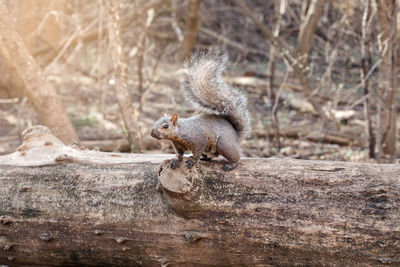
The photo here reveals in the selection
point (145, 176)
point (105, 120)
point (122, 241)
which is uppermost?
point (145, 176)

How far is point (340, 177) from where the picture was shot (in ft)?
8.17

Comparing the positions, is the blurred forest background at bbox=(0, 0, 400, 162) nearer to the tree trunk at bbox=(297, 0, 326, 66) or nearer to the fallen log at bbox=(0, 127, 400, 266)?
the tree trunk at bbox=(297, 0, 326, 66)

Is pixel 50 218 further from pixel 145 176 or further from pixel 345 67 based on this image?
pixel 345 67

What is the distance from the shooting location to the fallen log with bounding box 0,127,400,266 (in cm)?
234

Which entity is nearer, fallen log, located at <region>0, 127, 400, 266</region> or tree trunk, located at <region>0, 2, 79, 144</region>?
fallen log, located at <region>0, 127, 400, 266</region>

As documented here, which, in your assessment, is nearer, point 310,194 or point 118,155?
point 310,194

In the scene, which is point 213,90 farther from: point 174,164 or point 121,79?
point 121,79

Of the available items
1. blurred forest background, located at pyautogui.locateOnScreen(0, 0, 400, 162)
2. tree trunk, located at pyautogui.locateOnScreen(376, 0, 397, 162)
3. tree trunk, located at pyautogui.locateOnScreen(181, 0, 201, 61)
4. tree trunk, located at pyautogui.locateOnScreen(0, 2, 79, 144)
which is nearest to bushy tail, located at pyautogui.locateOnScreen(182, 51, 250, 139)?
blurred forest background, located at pyautogui.locateOnScreen(0, 0, 400, 162)

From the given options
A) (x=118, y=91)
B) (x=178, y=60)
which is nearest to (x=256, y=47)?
(x=178, y=60)

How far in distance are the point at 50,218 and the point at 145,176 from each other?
2.16 feet

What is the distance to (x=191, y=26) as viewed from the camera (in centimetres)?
1004

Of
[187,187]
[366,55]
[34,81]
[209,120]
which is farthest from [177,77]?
[366,55]

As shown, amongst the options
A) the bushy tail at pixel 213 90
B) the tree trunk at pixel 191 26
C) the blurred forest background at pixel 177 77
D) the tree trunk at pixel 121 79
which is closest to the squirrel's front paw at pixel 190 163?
the bushy tail at pixel 213 90

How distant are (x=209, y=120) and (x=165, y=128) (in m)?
0.37
